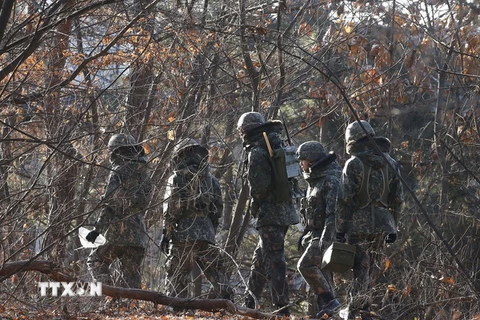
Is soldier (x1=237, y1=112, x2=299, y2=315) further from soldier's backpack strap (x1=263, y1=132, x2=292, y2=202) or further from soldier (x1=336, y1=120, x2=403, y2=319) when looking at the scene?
soldier (x1=336, y1=120, x2=403, y2=319)

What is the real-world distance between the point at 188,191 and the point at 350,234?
2.07 m

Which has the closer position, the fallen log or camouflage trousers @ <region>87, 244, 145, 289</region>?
the fallen log

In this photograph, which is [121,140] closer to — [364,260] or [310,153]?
[310,153]

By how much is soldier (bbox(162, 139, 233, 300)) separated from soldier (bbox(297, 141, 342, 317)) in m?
1.15

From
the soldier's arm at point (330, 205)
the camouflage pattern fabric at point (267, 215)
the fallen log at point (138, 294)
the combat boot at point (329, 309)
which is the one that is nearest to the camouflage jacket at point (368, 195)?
the soldier's arm at point (330, 205)

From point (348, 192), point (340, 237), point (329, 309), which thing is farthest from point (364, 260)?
point (348, 192)

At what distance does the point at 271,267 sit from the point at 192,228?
128 centimetres

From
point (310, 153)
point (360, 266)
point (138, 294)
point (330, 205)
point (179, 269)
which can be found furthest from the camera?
point (179, 269)

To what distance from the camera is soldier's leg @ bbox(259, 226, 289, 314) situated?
11133 mm

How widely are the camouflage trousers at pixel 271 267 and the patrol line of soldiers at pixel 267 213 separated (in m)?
0.01

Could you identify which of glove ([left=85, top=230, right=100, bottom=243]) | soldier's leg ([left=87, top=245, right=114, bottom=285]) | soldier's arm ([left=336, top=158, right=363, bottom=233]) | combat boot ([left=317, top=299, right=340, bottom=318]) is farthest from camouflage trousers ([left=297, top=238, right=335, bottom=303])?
soldier's leg ([left=87, top=245, right=114, bottom=285])

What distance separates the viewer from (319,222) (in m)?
11.3

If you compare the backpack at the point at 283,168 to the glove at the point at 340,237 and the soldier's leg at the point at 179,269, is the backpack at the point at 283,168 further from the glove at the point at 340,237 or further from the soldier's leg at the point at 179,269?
the soldier's leg at the point at 179,269

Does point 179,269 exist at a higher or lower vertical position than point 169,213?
lower
